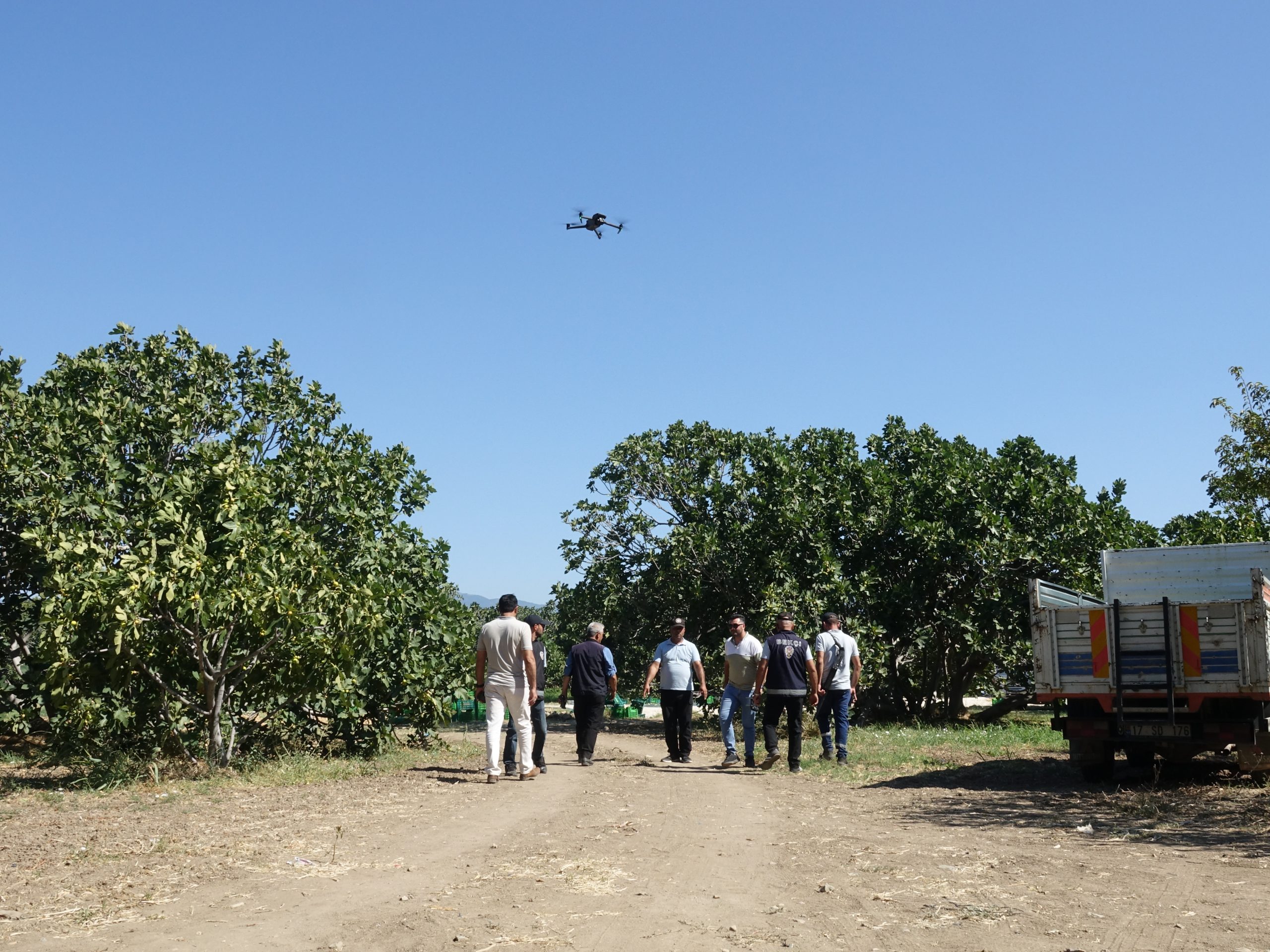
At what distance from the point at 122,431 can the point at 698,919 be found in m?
11.1

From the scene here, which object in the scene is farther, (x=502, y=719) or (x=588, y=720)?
(x=588, y=720)

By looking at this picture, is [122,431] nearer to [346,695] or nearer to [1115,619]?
[346,695]

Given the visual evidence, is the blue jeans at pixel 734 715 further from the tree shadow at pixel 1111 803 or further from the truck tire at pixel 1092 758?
the truck tire at pixel 1092 758

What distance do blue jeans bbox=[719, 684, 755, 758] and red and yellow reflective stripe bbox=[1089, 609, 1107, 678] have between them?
3721 millimetres

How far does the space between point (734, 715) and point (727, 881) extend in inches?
282

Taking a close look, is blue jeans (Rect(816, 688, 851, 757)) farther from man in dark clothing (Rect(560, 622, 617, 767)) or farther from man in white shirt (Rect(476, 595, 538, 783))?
man in white shirt (Rect(476, 595, 538, 783))

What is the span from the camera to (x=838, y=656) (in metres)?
13.4

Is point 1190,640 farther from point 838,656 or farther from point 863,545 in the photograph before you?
point 863,545

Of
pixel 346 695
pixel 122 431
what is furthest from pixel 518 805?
pixel 122 431

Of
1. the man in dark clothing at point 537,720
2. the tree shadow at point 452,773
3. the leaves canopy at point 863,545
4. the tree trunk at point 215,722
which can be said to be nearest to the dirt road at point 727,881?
the tree shadow at point 452,773

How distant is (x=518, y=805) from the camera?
9.64 metres

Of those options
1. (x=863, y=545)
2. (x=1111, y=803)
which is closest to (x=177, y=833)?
(x=1111, y=803)

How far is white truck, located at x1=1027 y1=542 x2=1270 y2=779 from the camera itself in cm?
1100

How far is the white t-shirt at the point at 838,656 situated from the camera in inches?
528
